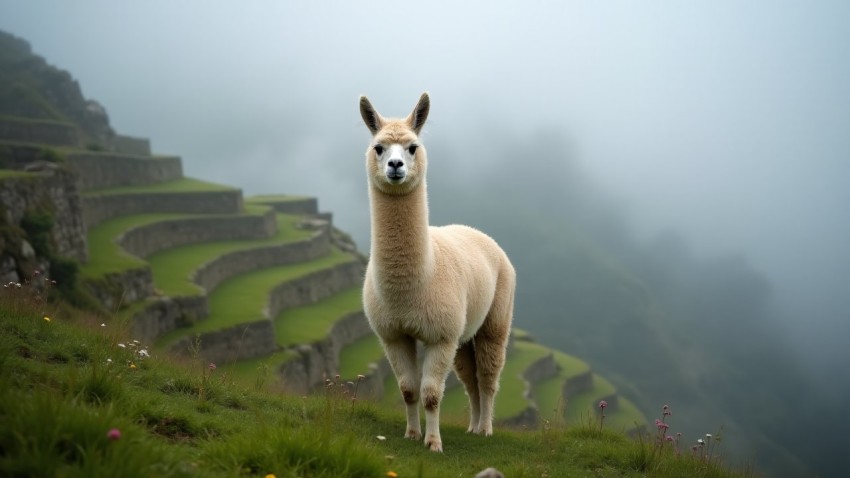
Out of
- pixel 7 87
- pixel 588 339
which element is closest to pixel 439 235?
A: pixel 7 87

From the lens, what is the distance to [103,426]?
2.88 m

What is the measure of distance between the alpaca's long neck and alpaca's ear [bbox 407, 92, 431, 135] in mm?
531

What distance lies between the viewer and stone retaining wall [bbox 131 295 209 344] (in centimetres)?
2036

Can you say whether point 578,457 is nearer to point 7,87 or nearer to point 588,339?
point 7,87

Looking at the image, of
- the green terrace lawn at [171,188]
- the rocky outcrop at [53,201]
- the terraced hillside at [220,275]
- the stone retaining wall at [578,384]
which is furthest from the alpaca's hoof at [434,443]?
the stone retaining wall at [578,384]

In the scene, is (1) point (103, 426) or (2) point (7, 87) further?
(2) point (7, 87)

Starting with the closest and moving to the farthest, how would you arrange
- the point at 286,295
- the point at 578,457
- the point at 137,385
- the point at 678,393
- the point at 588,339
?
the point at 137,385 < the point at 578,457 < the point at 286,295 < the point at 678,393 < the point at 588,339

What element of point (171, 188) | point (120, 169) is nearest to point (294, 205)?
point (171, 188)

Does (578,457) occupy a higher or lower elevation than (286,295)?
higher

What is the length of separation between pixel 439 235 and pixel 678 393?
293 feet

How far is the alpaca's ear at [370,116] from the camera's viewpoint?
5.55 meters

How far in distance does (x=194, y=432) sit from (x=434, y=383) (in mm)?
1981

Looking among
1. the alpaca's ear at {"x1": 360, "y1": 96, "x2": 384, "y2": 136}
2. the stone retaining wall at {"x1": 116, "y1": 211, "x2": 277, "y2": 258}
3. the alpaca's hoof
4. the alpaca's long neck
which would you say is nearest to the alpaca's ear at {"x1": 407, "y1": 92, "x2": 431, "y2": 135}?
A: the alpaca's ear at {"x1": 360, "y1": 96, "x2": 384, "y2": 136}

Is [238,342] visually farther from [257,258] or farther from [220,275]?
[257,258]
